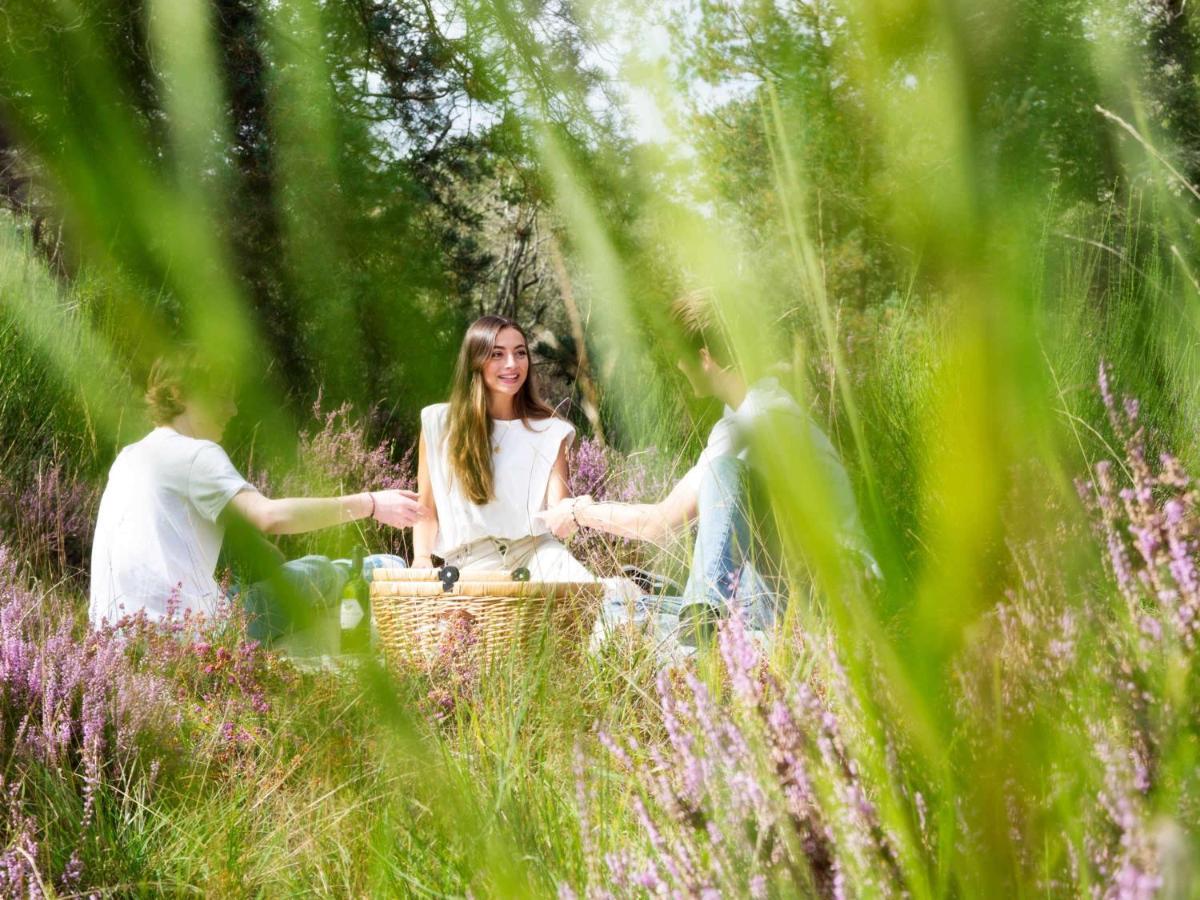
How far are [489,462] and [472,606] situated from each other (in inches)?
37.9

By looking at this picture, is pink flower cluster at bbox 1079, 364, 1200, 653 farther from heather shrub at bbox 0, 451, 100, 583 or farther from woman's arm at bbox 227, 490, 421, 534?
heather shrub at bbox 0, 451, 100, 583

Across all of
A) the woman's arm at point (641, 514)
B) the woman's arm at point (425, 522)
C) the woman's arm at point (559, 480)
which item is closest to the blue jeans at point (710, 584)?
the woman's arm at point (641, 514)

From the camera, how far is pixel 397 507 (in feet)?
8.15

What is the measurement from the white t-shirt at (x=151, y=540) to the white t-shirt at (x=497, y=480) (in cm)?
79

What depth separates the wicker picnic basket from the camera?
2426 millimetres

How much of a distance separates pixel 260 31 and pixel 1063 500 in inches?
211

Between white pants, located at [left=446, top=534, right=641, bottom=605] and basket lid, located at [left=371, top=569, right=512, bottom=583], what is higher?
white pants, located at [left=446, top=534, right=641, bottom=605]

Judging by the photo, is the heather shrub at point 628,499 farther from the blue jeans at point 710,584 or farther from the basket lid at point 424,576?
the basket lid at point 424,576

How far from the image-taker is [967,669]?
0.29 meters

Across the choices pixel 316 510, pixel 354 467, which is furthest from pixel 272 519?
pixel 354 467

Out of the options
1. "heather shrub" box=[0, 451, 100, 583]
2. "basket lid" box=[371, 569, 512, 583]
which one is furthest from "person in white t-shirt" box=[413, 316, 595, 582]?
"heather shrub" box=[0, 451, 100, 583]

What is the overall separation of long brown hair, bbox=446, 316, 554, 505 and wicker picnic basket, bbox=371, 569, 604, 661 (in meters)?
0.73

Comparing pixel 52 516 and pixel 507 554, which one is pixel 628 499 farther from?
pixel 52 516

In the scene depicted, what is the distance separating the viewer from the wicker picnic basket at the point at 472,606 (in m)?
2.43
